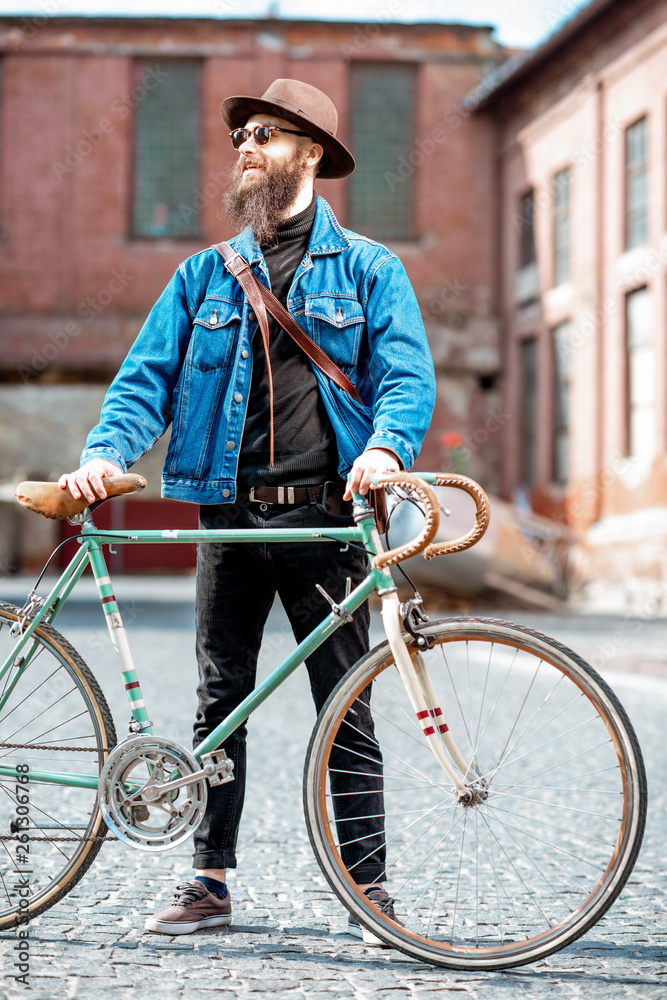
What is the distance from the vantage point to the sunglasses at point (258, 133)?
3469 millimetres

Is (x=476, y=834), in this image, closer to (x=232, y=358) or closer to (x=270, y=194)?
(x=232, y=358)

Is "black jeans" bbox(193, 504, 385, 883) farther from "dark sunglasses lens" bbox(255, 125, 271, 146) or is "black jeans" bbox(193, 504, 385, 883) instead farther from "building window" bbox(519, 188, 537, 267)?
"building window" bbox(519, 188, 537, 267)

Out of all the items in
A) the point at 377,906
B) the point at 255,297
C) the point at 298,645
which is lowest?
the point at 377,906

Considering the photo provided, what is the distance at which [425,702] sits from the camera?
313 centimetres

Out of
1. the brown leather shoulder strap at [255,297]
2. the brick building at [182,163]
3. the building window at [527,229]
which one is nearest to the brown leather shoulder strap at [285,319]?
the brown leather shoulder strap at [255,297]

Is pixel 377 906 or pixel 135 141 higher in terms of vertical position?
pixel 135 141

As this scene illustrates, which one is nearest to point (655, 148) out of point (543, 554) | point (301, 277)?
point (543, 554)

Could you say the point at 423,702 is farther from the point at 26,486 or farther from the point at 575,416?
the point at 575,416

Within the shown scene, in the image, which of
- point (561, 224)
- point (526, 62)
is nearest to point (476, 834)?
point (561, 224)

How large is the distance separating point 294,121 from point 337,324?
0.58 m

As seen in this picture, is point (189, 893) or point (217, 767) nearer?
point (217, 767)

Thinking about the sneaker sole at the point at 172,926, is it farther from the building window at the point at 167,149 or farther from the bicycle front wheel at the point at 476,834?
the building window at the point at 167,149

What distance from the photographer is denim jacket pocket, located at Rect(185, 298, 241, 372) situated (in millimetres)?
3395

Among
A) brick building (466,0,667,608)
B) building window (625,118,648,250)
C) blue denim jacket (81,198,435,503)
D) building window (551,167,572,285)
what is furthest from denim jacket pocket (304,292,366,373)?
building window (551,167,572,285)
